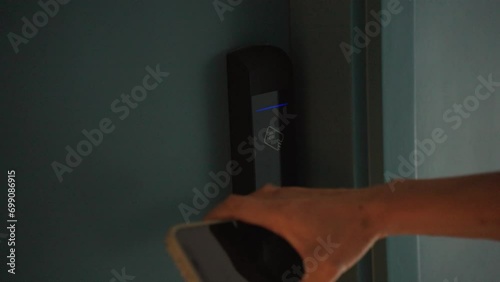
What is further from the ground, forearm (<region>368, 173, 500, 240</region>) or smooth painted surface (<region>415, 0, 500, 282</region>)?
smooth painted surface (<region>415, 0, 500, 282</region>)

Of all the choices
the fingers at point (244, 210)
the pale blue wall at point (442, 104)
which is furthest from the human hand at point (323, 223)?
the pale blue wall at point (442, 104)

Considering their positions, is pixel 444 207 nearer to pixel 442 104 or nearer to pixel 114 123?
pixel 442 104

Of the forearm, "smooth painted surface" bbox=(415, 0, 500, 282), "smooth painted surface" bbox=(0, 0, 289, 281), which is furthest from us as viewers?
"smooth painted surface" bbox=(415, 0, 500, 282)

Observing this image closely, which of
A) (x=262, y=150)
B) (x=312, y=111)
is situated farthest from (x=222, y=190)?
(x=312, y=111)

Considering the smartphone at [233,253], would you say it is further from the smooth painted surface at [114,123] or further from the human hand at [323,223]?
the smooth painted surface at [114,123]

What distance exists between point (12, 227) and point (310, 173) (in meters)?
0.54

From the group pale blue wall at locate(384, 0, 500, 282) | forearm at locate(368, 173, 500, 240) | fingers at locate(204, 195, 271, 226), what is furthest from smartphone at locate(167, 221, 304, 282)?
pale blue wall at locate(384, 0, 500, 282)

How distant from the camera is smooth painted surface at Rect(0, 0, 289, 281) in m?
0.80

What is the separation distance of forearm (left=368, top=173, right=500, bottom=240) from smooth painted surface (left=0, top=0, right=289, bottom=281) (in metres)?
0.41

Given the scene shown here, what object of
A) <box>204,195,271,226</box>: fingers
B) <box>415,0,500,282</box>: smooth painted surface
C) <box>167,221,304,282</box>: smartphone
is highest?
<box>415,0,500,282</box>: smooth painted surface

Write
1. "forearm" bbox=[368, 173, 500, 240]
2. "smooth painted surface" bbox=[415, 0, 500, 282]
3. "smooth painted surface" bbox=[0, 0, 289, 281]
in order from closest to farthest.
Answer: "forearm" bbox=[368, 173, 500, 240] < "smooth painted surface" bbox=[0, 0, 289, 281] < "smooth painted surface" bbox=[415, 0, 500, 282]

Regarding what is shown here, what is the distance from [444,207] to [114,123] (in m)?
0.53

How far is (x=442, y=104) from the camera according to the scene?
3.10 ft

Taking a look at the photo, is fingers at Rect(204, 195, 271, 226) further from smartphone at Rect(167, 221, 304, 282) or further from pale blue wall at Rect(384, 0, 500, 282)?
pale blue wall at Rect(384, 0, 500, 282)
